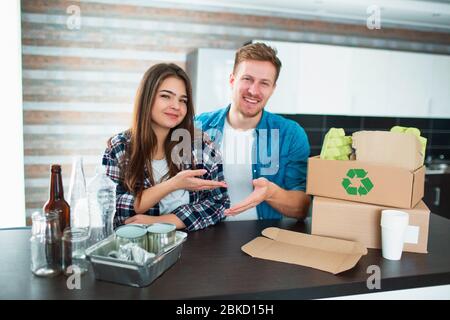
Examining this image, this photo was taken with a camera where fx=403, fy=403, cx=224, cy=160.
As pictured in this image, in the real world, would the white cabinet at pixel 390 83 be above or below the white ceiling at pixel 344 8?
below

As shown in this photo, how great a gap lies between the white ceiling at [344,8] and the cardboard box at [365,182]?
284cm

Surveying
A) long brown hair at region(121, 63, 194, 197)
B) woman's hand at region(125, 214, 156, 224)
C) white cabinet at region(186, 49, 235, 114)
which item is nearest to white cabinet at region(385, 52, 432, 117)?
white cabinet at region(186, 49, 235, 114)

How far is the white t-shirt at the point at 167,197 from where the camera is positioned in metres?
1.77

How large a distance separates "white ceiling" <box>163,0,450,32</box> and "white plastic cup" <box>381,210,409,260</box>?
9.97ft

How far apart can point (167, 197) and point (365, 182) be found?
0.84 m

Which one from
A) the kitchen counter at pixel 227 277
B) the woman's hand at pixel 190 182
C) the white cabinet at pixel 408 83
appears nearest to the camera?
the kitchen counter at pixel 227 277

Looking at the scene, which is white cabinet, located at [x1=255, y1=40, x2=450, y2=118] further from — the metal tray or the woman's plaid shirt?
the metal tray

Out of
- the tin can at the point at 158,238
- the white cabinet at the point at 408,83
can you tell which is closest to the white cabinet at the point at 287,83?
the white cabinet at the point at 408,83

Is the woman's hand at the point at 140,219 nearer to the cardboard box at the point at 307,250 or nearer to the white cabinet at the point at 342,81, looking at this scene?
the cardboard box at the point at 307,250

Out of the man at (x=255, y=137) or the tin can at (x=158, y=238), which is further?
the man at (x=255, y=137)

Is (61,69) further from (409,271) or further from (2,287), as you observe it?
(409,271)

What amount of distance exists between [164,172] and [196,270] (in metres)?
0.64

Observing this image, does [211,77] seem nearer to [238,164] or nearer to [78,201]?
[238,164]
